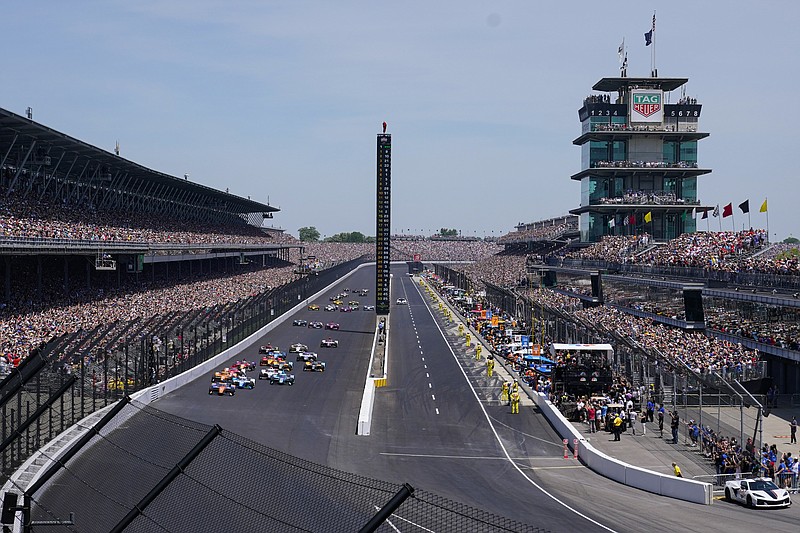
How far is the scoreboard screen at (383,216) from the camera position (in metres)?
79.4

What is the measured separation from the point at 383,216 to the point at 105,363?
2031 inches

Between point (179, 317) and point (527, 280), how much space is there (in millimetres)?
70309

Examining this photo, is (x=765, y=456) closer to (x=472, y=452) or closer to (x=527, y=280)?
(x=472, y=452)

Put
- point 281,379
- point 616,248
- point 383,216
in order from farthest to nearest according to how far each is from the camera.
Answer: point 616,248 < point 383,216 < point 281,379

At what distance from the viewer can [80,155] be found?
240 ft

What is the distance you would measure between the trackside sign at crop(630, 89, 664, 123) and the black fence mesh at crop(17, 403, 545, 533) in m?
91.9

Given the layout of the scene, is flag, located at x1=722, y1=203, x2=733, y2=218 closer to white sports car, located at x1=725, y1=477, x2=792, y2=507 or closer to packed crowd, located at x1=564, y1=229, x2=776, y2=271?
packed crowd, located at x1=564, y1=229, x2=776, y2=271

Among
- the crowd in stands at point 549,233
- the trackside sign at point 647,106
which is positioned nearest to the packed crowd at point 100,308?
the trackside sign at point 647,106

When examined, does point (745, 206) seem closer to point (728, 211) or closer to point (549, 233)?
point (728, 211)

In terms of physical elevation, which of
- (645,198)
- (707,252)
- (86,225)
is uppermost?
(645,198)

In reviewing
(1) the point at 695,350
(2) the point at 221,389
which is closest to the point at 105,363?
(2) the point at 221,389

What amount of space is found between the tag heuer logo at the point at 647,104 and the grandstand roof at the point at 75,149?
2169 inches

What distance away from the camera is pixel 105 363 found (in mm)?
30438

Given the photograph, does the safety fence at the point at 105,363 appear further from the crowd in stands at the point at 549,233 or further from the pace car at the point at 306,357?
the crowd in stands at the point at 549,233
